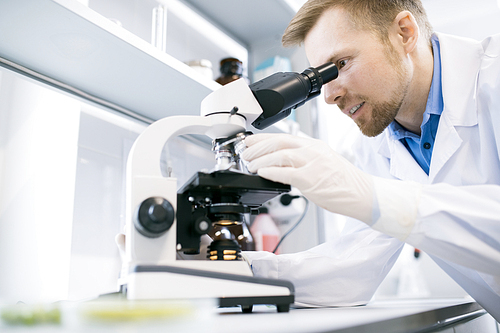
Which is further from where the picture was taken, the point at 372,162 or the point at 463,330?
the point at 372,162

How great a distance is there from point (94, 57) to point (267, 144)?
0.61 m

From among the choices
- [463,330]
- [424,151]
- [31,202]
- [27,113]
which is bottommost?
[463,330]

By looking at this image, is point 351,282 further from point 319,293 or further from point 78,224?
point 78,224

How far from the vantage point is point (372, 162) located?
148 centimetres

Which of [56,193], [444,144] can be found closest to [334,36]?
[444,144]

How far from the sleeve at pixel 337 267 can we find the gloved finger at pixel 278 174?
0.30m

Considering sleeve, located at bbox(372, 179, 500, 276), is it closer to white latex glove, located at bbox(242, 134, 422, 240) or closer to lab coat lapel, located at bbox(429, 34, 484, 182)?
white latex glove, located at bbox(242, 134, 422, 240)

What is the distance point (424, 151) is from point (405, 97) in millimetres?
193

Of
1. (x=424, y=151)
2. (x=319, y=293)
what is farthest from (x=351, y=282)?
(x=424, y=151)

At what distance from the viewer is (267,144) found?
77 cm

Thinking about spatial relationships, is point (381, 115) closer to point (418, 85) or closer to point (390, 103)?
point (390, 103)

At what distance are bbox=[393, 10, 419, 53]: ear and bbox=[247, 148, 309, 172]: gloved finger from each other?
72 cm

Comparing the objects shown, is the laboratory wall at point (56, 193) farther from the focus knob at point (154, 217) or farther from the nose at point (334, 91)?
the nose at point (334, 91)

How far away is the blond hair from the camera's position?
120 cm
